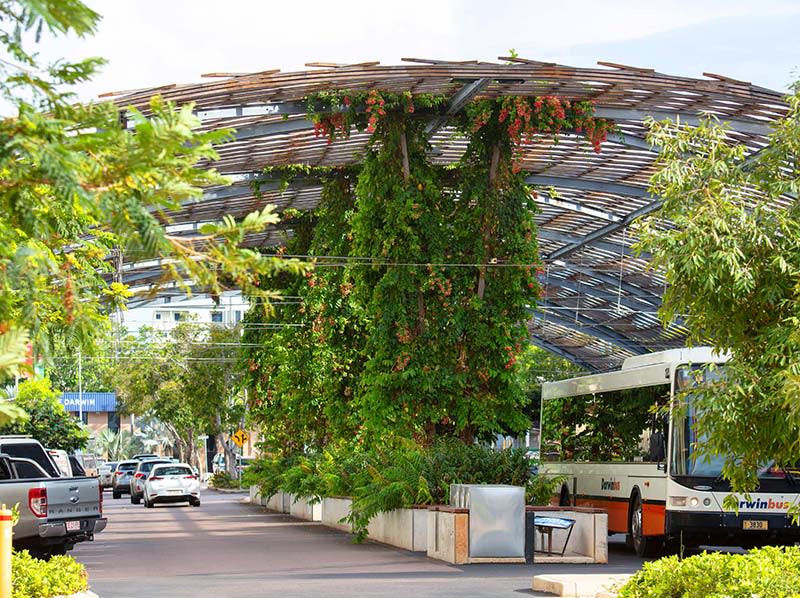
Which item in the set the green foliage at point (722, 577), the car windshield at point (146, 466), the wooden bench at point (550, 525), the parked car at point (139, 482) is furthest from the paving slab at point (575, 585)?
the car windshield at point (146, 466)

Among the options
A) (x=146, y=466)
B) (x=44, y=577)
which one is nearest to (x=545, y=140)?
(x=44, y=577)

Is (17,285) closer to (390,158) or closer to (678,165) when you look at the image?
(678,165)

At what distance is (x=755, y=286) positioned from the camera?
1372 centimetres

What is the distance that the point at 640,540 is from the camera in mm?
24828

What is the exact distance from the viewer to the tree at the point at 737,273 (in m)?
13.4

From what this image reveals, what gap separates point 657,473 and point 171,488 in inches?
1294

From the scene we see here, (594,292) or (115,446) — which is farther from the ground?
(594,292)

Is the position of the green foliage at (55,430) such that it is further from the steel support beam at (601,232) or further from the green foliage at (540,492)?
the green foliage at (540,492)

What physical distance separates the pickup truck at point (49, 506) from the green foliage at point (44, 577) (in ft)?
→ 22.2

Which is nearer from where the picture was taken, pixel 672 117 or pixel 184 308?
pixel 672 117

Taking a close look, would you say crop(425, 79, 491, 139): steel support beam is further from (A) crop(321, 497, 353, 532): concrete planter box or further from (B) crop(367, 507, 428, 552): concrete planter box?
(A) crop(321, 497, 353, 532): concrete planter box

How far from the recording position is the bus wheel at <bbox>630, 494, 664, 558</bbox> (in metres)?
24.6

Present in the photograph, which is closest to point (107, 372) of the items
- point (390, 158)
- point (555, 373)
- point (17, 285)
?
point (555, 373)

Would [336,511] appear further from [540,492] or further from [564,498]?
[540,492]
